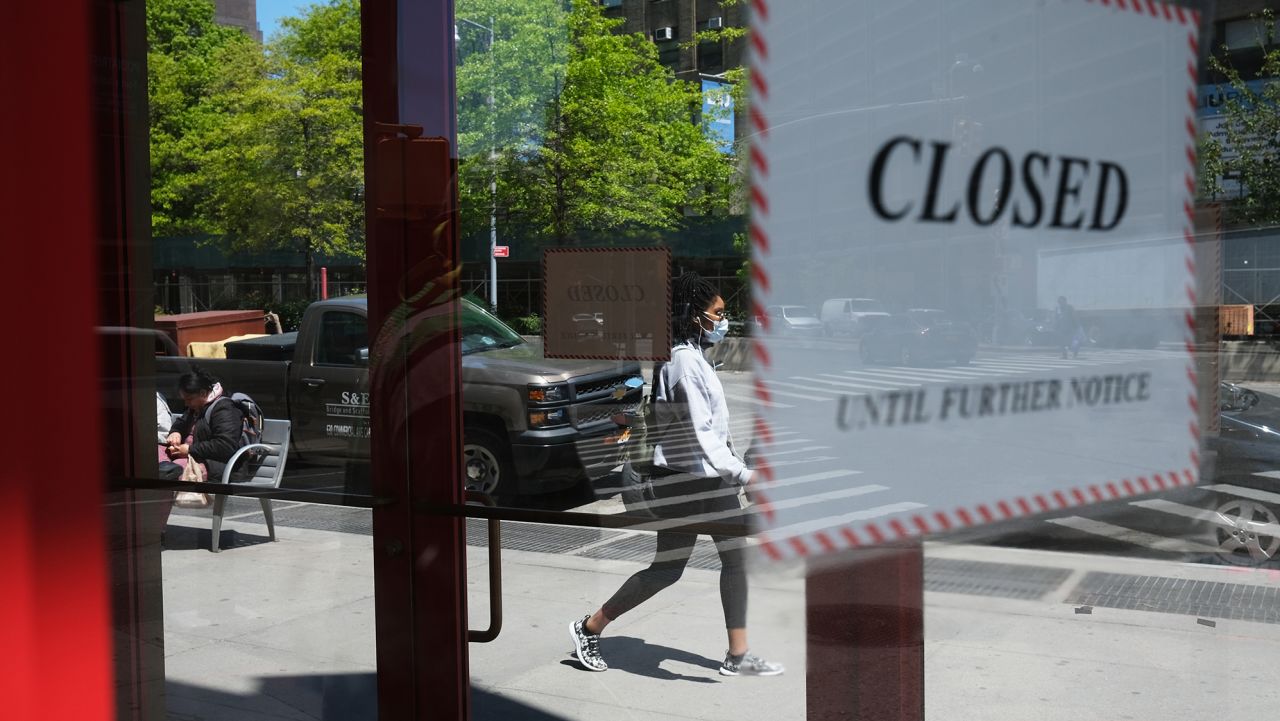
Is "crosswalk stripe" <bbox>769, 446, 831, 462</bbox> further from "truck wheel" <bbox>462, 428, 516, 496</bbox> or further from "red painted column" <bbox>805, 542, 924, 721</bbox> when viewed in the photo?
"truck wheel" <bbox>462, 428, 516, 496</bbox>

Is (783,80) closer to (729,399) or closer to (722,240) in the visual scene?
(722,240)

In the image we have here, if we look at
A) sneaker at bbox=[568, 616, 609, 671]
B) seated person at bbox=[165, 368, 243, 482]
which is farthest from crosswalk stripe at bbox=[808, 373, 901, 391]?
seated person at bbox=[165, 368, 243, 482]

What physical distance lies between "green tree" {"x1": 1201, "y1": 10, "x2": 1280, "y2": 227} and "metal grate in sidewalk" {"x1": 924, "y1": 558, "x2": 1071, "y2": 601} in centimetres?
54

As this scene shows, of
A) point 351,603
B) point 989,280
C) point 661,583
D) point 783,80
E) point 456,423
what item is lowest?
point 351,603

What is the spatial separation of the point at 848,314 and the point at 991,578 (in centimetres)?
47

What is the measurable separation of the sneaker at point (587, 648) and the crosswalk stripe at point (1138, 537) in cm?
77

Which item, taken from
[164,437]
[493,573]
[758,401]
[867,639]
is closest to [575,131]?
[758,401]

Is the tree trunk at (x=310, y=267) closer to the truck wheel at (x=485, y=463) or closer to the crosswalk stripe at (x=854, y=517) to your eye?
the truck wheel at (x=485, y=463)

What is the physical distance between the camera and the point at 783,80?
4.82 ft

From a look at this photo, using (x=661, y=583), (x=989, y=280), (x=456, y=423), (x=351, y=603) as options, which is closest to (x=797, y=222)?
(x=989, y=280)

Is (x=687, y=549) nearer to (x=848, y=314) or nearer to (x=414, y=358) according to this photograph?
(x=848, y=314)

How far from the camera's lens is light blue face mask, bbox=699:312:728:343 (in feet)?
4.92

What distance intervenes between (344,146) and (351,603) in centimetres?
90

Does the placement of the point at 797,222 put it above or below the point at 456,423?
above
